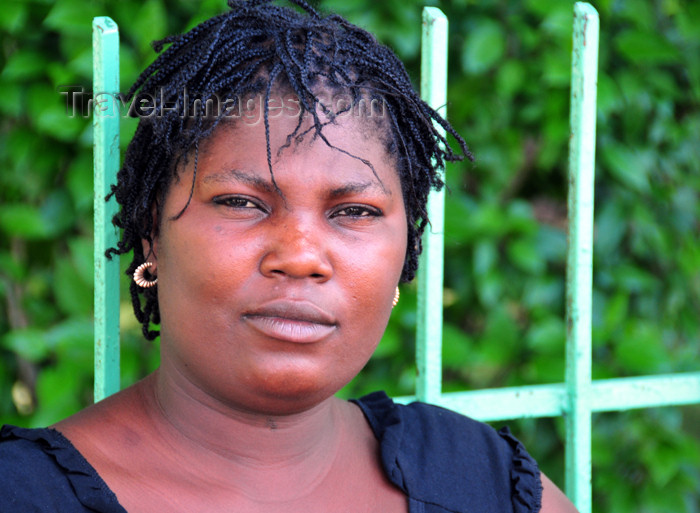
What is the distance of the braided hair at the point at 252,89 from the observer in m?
1.49

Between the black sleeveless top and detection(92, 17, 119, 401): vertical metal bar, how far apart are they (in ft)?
1.12

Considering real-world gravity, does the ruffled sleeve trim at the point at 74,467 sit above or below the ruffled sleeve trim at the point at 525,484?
above

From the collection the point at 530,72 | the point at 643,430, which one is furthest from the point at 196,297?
the point at 643,430

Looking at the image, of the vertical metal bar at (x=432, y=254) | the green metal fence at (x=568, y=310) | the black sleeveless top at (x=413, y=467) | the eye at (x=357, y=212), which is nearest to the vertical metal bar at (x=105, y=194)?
the green metal fence at (x=568, y=310)

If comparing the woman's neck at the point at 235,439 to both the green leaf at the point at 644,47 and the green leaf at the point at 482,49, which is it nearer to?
the green leaf at the point at 482,49

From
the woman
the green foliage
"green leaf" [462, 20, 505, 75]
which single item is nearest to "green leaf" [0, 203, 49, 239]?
the green foliage

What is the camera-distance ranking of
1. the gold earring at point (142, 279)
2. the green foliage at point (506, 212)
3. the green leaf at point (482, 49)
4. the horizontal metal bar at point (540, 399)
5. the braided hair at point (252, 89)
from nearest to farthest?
the braided hair at point (252, 89), the gold earring at point (142, 279), the horizontal metal bar at point (540, 399), the green foliage at point (506, 212), the green leaf at point (482, 49)

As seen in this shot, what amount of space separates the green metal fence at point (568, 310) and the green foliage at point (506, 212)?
0.40 metres

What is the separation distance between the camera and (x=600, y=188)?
2.75m

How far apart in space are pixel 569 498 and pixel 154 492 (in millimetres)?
1060

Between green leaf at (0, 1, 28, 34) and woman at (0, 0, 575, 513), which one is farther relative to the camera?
green leaf at (0, 1, 28, 34)

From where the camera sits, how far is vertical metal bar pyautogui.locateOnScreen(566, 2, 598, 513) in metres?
1.98

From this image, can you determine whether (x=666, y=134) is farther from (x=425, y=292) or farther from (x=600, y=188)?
(x=425, y=292)

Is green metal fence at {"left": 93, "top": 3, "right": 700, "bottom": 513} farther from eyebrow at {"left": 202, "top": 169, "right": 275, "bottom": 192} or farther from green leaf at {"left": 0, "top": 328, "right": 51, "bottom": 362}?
green leaf at {"left": 0, "top": 328, "right": 51, "bottom": 362}
